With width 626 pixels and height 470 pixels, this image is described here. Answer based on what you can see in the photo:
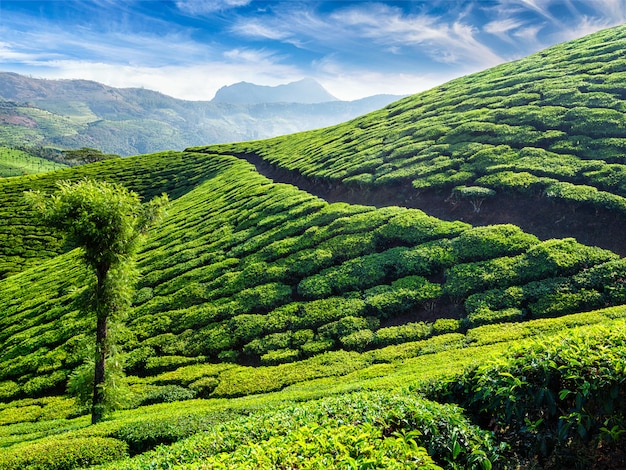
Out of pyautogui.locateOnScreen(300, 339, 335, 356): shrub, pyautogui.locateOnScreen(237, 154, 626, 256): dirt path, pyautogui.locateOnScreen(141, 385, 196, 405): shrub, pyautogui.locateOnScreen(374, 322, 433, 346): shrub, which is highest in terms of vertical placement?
pyautogui.locateOnScreen(237, 154, 626, 256): dirt path

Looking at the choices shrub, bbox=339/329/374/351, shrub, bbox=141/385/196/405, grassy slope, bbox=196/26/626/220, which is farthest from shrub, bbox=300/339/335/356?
grassy slope, bbox=196/26/626/220

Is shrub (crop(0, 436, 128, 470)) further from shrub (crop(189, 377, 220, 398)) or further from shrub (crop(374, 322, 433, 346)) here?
shrub (crop(374, 322, 433, 346))

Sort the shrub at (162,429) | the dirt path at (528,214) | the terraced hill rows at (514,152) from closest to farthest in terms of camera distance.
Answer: the shrub at (162,429), the dirt path at (528,214), the terraced hill rows at (514,152)

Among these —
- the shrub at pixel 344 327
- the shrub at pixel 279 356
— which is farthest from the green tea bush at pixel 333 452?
the shrub at pixel 344 327

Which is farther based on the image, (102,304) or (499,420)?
(102,304)

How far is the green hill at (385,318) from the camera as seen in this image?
24.0 ft

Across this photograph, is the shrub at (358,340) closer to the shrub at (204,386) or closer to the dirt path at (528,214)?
the shrub at (204,386)

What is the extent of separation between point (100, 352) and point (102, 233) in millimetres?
5923

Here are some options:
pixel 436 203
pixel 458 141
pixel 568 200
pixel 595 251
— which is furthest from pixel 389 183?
pixel 595 251

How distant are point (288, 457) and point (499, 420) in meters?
4.71

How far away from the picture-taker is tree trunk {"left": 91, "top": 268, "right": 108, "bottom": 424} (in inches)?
690

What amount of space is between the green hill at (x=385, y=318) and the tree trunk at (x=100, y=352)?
46.2 inches

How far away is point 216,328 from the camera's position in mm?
24719

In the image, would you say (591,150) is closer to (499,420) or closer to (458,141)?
(458,141)
